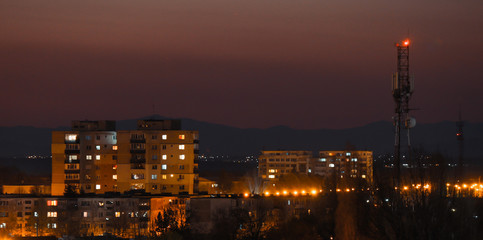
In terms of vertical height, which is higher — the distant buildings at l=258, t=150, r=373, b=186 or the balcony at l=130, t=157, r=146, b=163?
the distant buildings at l=258, t=150, r=373, b=186

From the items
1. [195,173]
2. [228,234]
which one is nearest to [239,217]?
[228,234]

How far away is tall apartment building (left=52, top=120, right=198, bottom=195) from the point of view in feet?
140

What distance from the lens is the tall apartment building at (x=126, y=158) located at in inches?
1679

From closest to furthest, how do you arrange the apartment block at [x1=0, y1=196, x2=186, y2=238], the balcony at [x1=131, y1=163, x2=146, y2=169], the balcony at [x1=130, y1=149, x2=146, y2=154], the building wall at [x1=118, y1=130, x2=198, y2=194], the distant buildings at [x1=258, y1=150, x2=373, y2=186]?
the apartment block at [x1=0, y1=196, x2=186, y2=238] < the building wall at [x1=118, y1=130, x2=198, y2=194] < the balcony at [x1=131, y1=163, x2=146, y2=169] < the balcony at [x1=130, y1=149, x2=146, y2=154] < the distant buildings at [x1=258, y1=150, x2=373, y2=186]

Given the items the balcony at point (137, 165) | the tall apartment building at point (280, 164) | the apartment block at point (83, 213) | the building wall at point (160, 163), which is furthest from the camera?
the tall apartment building at point (280, 164)

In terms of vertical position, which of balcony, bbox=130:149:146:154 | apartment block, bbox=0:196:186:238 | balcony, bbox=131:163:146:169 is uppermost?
balcony, bbox=130:149:146:154

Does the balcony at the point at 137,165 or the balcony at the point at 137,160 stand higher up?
the balcony at the point at 137,160

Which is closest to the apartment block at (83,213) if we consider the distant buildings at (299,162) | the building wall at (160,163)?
the building wall at (160,163)

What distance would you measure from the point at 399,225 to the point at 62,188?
1157 inches

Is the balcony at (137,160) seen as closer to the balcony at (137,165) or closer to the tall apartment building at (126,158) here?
the tall apartment building at (126,158)

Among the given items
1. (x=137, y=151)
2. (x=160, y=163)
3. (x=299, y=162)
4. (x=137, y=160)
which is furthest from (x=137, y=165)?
(x=299, y=162)

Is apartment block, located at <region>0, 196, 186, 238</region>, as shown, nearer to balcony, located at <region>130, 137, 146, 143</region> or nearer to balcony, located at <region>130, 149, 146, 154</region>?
balcony, located at <region>130, 149, 146, 154</region>

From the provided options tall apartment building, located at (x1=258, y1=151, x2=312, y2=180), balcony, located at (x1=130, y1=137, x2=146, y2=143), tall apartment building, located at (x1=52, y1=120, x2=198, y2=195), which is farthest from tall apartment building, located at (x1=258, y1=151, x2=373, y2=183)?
balcony, located at (x1=130, y1=137, x2=146, y2=143)

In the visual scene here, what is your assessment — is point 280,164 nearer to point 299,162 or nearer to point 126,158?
point 299,162
